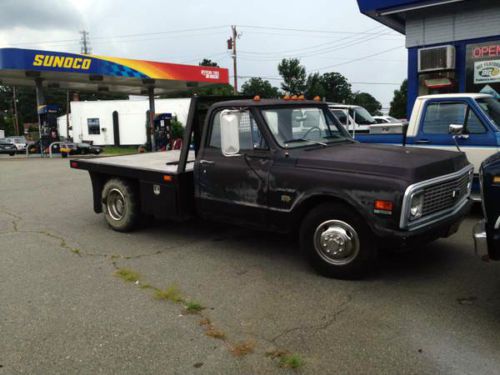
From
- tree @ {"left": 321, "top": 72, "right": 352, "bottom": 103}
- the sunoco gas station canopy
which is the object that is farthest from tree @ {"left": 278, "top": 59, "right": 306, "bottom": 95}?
the sunoco gas station canopy

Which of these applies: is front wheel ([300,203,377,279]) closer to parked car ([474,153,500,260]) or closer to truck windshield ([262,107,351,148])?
truck windshield ([262,107,351,148])

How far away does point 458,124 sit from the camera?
24.7 ft

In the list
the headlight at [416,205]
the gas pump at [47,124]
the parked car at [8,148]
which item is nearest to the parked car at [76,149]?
the gas pump at [47,124]

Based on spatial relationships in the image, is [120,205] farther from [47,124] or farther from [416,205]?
[47,124]

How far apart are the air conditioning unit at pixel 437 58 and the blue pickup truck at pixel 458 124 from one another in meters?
5.79

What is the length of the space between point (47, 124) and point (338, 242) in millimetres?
25111

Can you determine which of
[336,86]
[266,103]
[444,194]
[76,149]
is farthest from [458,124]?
[336,86]

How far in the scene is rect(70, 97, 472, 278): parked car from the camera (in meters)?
4.50

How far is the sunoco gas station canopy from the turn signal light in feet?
71.7

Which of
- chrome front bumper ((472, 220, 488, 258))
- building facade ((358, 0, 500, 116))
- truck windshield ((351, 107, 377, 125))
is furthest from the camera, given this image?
truck windshield ((351, 107, 377, 125))

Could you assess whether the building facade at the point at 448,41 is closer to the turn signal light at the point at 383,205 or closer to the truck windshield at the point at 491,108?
the truck windshield at the point at 491,108

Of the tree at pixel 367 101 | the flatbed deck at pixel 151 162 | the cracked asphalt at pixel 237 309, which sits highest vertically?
the tree at pixel 367 101

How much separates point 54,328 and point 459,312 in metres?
3.46

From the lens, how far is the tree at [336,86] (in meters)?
98.1
